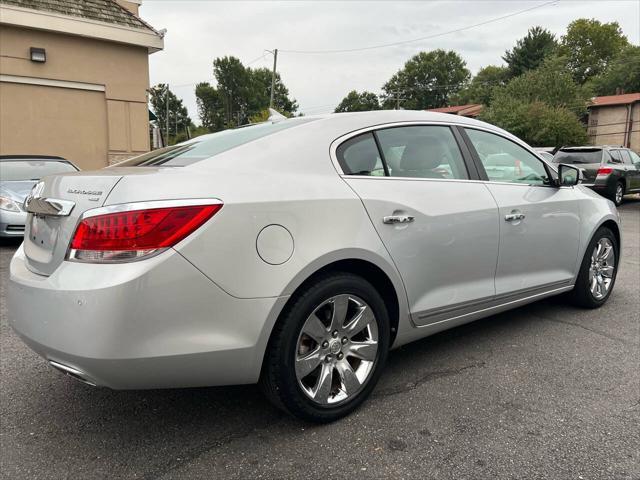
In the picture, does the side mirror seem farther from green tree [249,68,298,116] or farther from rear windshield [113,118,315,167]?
green tree [249,68,298,116]

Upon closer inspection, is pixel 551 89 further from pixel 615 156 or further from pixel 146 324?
pixel 146 324

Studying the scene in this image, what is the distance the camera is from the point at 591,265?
13.5 feet

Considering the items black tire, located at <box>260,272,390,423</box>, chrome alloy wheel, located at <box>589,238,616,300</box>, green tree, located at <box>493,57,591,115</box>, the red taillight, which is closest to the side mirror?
chrome alloy wheel, located at <box>589,238,616,300</box>

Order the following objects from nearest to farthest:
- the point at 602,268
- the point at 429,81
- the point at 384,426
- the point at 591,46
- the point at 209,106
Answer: the point at 384,426 < the point at 602,268 < the point at 591,46 < the point at 209,106 < the point at 429,81

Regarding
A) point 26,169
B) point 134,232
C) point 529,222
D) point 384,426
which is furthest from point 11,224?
point 529,222

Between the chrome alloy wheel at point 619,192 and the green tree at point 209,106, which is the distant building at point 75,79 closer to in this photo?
the chrome alloy wheel at point 619,192

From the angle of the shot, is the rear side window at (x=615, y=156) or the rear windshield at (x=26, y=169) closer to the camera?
the rear windshield at (x=26, y=169)

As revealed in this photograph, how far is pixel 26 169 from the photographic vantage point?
7.97 m

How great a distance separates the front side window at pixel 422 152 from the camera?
2807 millimetres

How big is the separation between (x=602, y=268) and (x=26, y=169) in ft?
26.4

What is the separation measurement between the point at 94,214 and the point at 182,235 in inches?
14.1

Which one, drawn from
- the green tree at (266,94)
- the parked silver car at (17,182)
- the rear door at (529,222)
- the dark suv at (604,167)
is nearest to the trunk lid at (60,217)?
the rear door at (529,222)

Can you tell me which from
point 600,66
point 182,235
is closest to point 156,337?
point 182,235

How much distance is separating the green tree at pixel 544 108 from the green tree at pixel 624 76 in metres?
14.3
